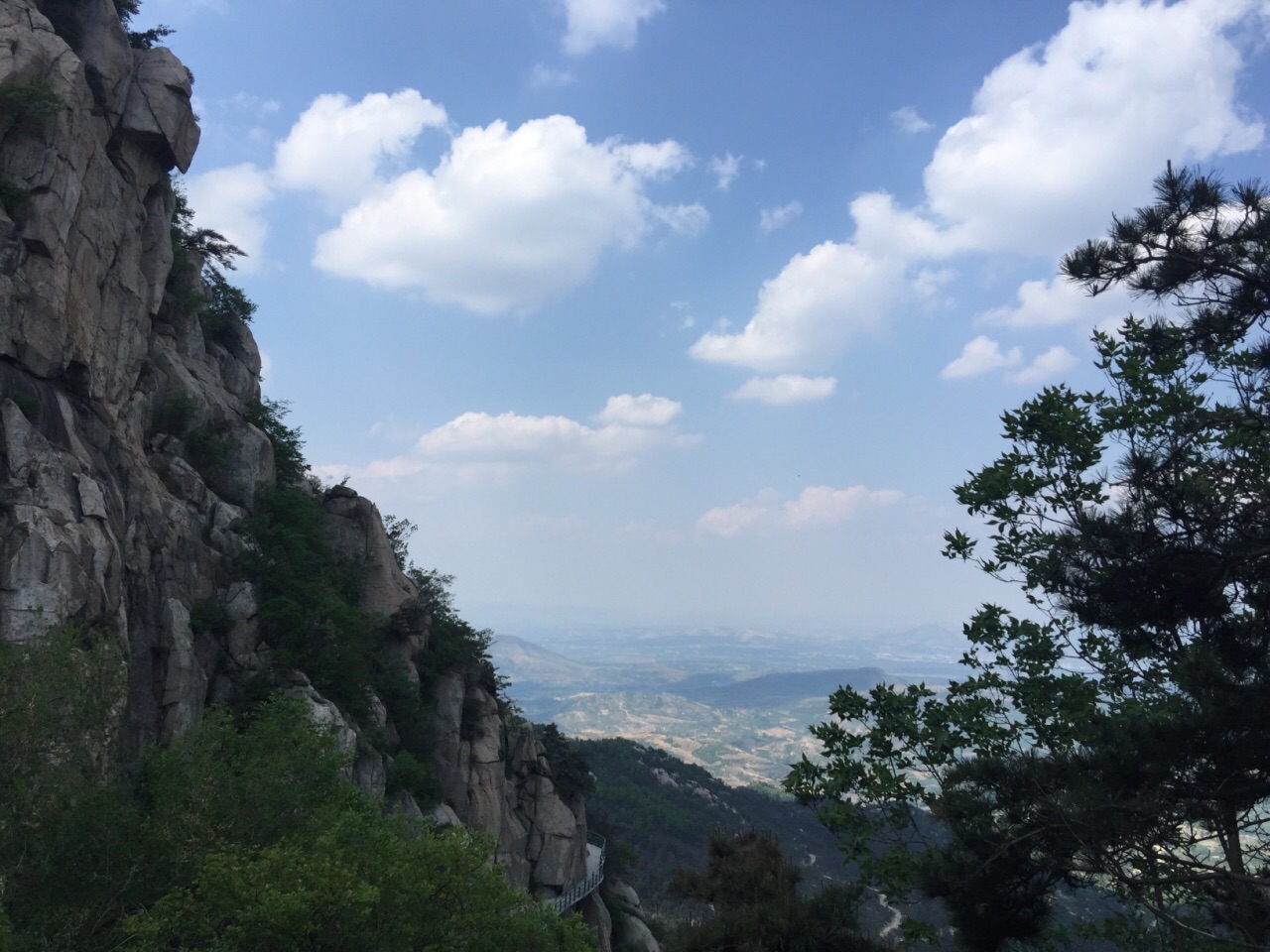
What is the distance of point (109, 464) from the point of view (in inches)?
919

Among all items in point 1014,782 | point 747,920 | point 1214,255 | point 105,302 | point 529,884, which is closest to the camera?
point 1014,782

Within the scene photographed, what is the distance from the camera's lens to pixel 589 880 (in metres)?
41.0

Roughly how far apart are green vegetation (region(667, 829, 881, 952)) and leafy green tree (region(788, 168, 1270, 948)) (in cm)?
183

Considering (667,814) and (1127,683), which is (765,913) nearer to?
(1127,683)

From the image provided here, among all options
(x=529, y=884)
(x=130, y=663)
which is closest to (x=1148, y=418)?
(x=130, y=663)

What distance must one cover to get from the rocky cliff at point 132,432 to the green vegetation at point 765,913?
10.7 meters

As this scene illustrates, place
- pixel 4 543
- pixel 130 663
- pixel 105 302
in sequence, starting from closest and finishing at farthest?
pixel 4 543 → pixel 130 663 → pixel 105 302

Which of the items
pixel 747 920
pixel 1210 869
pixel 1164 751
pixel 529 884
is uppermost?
pixel 1164 751

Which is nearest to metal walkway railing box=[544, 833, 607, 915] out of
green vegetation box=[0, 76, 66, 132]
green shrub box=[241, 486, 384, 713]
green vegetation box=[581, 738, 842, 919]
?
green vegetation box=[581, 738, 842, 919]

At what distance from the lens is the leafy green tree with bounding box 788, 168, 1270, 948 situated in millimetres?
7613

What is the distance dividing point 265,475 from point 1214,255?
31414mm

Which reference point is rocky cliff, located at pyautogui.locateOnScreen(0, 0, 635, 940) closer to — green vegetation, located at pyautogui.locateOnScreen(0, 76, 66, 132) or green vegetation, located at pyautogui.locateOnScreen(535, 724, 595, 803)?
green vegetation, located at pyautogui.locateOnScreen(0, 76, 66, 132)

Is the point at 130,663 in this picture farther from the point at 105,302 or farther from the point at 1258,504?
the point at 1258,504

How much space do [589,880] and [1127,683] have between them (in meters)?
36.2
